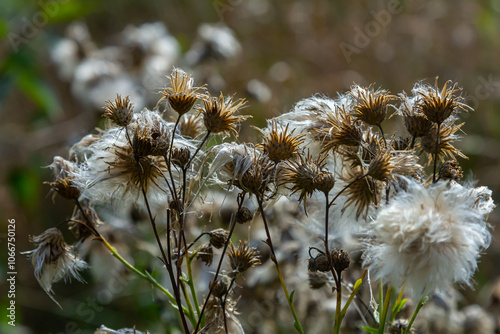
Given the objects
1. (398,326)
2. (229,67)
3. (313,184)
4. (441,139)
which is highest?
(229,67)

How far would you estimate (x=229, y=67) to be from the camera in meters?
3.42

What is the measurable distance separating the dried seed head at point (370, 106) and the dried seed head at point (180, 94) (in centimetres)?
32

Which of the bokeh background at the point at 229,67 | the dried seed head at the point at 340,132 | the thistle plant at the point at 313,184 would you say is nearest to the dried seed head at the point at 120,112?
the thistle plant at the point at 313,184

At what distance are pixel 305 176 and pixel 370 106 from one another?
216 millimetres

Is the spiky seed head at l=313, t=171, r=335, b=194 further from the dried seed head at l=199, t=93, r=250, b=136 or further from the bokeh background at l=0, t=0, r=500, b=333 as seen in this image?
the bokeh background at l=0, t=0, r=500, b=333

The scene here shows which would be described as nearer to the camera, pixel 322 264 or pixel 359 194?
pixel 322 264

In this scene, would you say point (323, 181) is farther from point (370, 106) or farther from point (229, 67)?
point (229, 67)

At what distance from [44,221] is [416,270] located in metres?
2.90

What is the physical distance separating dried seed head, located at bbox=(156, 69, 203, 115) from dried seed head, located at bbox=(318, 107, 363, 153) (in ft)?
0.88

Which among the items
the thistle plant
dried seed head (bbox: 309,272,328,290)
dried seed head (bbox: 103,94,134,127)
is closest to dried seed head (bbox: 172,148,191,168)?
the thistle plant

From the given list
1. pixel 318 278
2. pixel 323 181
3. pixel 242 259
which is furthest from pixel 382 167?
pixel 318 278

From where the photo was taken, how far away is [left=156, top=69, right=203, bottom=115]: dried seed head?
3.77 ft

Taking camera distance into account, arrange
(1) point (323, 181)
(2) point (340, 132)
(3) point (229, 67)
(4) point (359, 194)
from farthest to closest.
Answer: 1. (3) point (229, 67)
2. (4) point (359, 194)
3. (2) point (340, 132)
4. (1) point (323, 181)

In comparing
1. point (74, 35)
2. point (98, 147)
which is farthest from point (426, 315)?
point (74, 35)
